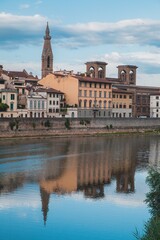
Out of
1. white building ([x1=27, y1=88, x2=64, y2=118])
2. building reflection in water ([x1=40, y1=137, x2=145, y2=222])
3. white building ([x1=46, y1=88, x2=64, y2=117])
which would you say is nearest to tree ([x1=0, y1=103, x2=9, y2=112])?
white building ([x1=27, y1=88, x2=64, y2=118])

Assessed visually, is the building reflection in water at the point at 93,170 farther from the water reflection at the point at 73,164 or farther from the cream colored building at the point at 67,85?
the cream colored building at the point at 67,85

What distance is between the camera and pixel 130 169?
37750 mm

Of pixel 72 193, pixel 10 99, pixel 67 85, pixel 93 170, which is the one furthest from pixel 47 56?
pixel 72 193

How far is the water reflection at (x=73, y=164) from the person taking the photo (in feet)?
97.9

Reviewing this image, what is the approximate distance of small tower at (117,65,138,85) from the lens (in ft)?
341

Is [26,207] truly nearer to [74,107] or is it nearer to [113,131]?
[113,131]

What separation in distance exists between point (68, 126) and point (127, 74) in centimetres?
4193

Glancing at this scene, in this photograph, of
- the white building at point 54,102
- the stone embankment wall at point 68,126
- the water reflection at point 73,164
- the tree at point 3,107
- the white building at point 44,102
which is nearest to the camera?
the water reflection at point 73,164

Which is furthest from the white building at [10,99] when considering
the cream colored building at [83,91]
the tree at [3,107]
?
the cream colored building at [83,91]

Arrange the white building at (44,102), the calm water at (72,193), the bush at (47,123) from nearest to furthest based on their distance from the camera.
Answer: the calm water at (72,193) < the bush at (47,123) < the white building at (44,102)

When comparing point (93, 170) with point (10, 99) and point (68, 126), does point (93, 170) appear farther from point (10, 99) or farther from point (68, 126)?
point (10, 99)

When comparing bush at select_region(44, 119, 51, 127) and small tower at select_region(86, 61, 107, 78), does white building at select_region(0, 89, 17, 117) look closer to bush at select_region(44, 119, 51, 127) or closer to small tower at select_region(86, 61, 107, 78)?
bush at select_region(44, 119, 51, 127)

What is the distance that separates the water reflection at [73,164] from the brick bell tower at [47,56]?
37455 mm

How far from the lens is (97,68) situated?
98.1m
